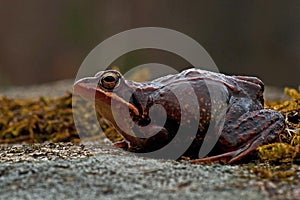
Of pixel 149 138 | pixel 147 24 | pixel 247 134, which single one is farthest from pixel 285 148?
pixel 147 24

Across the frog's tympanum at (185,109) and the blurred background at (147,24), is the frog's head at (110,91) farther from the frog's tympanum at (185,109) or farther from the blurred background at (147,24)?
the blurred background at (147,24)

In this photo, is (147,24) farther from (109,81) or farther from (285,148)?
(285,148)

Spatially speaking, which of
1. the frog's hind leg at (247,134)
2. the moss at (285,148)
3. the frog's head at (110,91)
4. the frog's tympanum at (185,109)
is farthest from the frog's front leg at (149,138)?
the moss at (285,148)

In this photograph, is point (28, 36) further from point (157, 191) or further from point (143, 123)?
point (157, 191)

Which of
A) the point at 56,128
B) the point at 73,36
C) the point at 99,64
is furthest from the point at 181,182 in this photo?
the point at 73,36

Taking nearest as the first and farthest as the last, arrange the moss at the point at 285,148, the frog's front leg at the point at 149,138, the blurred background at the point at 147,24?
1. the moss at the point at 285,148
2. the frog's front leg at the point at 149,138
3. the blurred background at the point at 147,24

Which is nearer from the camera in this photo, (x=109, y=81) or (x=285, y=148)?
(x=285, y=148)
